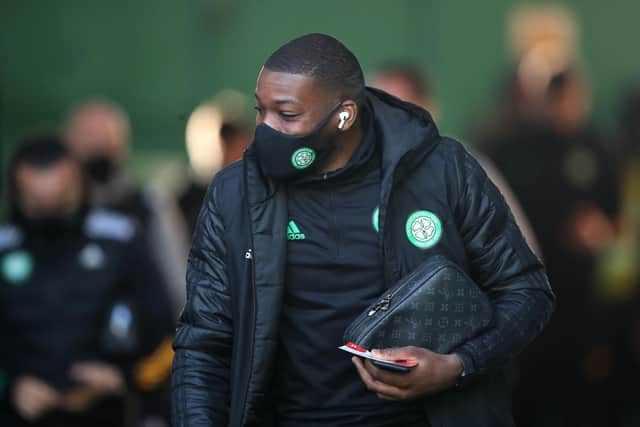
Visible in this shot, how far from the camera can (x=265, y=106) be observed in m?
3.62

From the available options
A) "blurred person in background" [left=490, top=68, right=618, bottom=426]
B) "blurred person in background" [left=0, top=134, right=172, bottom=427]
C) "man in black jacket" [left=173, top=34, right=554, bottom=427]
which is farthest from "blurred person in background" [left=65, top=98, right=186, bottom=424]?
"man in black jacket" [left=173, top=34, right=554, bottom=427]

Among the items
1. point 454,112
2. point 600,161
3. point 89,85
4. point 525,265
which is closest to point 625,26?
point 454,112

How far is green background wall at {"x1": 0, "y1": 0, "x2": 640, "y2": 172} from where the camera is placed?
30.2 ft

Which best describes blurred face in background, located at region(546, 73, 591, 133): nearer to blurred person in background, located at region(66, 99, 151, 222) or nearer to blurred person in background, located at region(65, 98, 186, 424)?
blurred person in background, located at region(65, 98, 186, 424)

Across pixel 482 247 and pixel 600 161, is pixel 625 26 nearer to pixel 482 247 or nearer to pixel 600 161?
pixel 600 161

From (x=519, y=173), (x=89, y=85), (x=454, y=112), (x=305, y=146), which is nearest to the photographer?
(x=305, y=146)

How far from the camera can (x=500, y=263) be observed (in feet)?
12.1

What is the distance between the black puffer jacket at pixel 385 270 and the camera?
3645 millimetres

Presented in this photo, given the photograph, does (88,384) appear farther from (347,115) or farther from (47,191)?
(347,115)

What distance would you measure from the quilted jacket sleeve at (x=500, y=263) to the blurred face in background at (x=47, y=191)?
2.56 meters

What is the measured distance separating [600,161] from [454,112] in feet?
8.67

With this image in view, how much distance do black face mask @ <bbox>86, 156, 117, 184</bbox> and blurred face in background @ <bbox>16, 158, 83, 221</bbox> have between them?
1.39m

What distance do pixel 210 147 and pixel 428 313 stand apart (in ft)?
12.4

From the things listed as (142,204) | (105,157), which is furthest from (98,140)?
(142,204)
